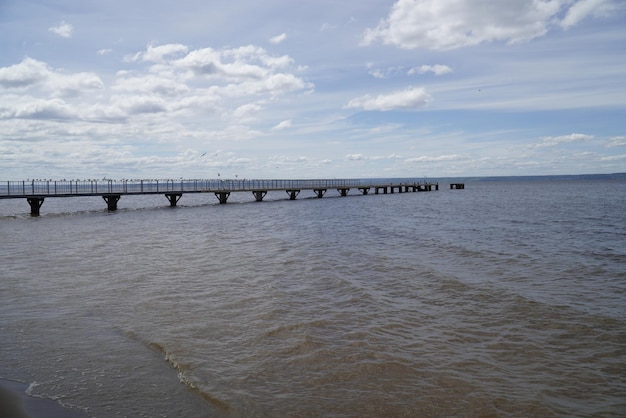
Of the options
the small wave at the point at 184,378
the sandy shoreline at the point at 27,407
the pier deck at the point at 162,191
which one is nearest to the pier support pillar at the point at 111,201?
the pier deck at the point at 162,191

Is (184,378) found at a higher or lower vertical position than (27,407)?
lower

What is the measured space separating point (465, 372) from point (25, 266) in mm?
15814

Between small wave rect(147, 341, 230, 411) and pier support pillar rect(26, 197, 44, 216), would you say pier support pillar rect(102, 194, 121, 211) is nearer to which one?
pier support pillar rect(26, 197, 44, 216)

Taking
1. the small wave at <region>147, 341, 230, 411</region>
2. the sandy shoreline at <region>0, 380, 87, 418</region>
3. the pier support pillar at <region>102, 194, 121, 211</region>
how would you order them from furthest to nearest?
the pier support pillar at <region>102, 194, 121, 211</region>, the small wave at <region>147, 341, 230, 411</region>, the sandy shoreline at <region>0, 380, 87, 418</region>

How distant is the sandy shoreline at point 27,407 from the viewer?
544 cm

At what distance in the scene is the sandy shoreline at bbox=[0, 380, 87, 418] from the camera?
544 cm

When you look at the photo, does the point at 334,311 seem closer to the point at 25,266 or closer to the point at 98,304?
the point at 98,304

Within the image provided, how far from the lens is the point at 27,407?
560 cm

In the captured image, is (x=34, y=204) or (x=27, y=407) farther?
(x=34, y=204)

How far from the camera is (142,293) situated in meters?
12.0

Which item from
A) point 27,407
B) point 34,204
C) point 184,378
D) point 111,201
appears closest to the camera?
point 27,407

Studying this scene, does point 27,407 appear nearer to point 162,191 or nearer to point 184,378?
point 184,378

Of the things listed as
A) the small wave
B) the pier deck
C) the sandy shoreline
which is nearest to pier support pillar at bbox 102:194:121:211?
the pier deck

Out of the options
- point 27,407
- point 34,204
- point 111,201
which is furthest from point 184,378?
point 111,201
